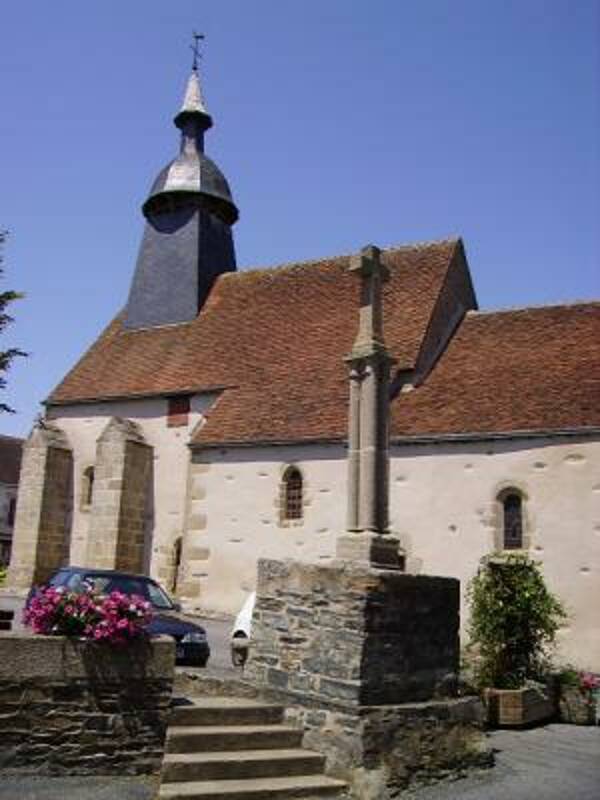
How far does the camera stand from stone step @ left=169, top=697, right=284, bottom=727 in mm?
7533

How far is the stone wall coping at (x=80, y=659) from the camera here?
21.7ft

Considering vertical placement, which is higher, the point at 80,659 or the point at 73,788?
the point at 80,659

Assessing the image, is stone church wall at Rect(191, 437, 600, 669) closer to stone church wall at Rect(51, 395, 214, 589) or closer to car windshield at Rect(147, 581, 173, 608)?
stone church wall at Rect(51, 395, 214, 589)

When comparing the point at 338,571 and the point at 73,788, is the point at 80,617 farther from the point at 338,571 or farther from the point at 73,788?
the point at 338,571

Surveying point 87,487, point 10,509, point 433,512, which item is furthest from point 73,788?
point 10,509

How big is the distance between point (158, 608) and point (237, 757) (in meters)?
5.52

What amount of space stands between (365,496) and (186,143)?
22571 mm

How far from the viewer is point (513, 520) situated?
55.6 feet

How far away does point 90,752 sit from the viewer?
269 inches

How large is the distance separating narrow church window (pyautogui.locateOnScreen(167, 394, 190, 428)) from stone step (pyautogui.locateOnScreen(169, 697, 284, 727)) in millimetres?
14203

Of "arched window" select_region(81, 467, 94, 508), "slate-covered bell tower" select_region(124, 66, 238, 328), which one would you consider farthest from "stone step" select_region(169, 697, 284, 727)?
"slate-covered bell tower" select_region(124, 66, 238, 328)

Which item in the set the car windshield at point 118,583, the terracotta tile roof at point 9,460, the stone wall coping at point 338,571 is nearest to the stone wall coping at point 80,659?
the stone wall coping at point 338,571

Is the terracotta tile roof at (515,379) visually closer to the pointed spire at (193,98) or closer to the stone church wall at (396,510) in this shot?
the stone church wall at (396,510)

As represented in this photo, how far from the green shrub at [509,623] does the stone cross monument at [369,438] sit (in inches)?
110
